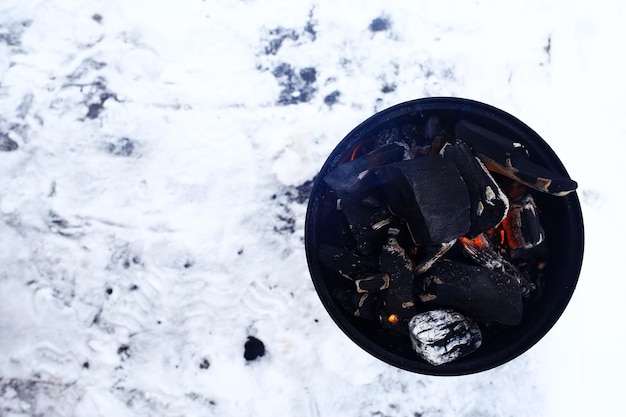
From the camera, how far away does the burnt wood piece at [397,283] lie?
1.54m

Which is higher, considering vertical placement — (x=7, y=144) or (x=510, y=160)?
(x=510, y=160)

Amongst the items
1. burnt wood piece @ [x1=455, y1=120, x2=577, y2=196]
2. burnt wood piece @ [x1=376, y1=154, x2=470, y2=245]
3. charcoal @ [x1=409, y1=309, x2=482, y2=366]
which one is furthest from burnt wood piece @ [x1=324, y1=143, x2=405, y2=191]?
charcoal @ [x1=409, y1=309, x2=482, y2=366]

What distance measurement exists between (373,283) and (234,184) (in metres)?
0.93

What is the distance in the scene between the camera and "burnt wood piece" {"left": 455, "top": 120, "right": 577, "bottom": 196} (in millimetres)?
1516

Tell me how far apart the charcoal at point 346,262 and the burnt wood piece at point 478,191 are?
1.19 ft

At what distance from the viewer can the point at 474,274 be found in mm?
1559

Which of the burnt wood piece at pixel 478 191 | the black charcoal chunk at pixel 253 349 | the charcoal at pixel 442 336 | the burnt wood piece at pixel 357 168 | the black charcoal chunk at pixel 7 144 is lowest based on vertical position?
the black charcoal chunk at pixel 253 349

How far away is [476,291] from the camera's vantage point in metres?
1.54

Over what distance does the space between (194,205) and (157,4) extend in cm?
102

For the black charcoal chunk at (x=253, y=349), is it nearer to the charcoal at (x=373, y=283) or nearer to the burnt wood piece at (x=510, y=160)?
the charcoal at (x=373, y=283)

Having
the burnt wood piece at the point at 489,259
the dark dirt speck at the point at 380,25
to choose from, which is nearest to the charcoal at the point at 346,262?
the burnt wood piece at the point at 489,259

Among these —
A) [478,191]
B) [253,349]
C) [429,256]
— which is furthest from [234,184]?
[478,191]

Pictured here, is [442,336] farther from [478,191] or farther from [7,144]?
[7,144]

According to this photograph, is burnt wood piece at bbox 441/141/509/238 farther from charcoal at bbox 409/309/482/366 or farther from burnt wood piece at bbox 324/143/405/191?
charcoal at bbox 409/309/482/366
